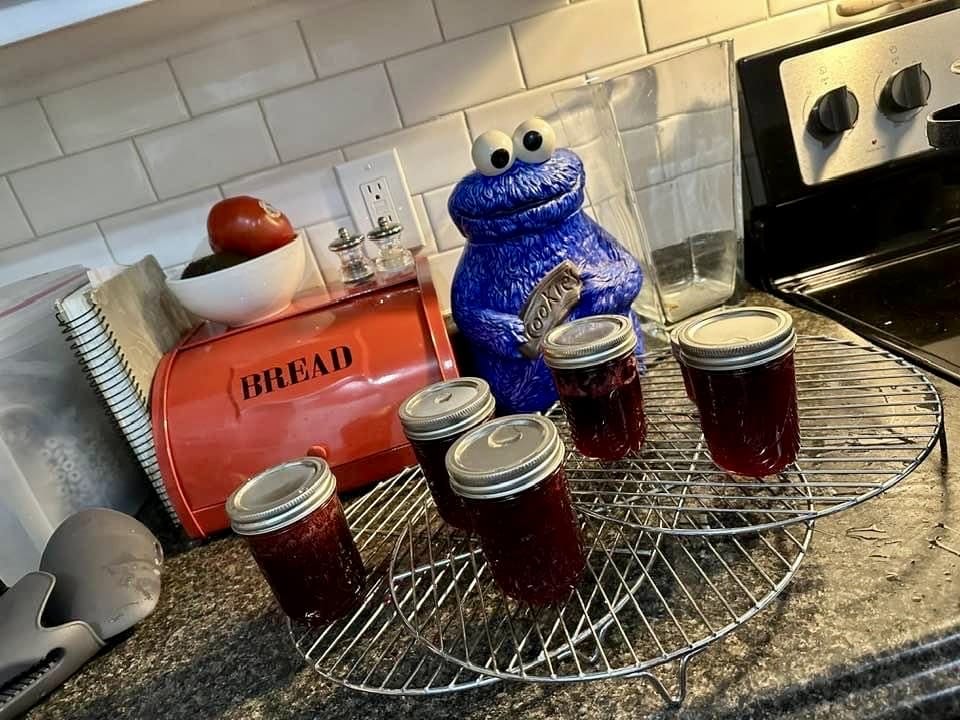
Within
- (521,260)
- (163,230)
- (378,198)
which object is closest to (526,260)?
(521,260)

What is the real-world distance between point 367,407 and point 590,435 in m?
0.25

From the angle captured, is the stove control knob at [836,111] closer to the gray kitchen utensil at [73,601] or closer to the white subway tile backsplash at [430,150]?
the white subway tile backsplash at [430,150]

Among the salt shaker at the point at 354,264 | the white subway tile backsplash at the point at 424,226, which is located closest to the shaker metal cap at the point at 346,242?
the salt shaker at the point at 354,264

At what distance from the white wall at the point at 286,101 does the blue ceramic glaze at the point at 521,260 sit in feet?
0.90

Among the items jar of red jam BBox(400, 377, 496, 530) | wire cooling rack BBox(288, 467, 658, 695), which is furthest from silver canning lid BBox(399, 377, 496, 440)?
wire cooling rack BBox(288, 467, 658, 695)

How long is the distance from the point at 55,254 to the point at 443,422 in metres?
0.70

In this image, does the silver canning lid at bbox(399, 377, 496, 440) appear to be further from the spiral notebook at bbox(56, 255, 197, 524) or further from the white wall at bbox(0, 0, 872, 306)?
the white wall at bbox(0, 0, 872, 306)

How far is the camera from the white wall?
2.90ft

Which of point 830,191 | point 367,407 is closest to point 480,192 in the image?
point 367,407

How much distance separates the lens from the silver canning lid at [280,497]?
503mm

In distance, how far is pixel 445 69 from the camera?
0.92 metres

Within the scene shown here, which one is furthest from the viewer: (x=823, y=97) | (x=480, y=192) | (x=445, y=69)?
(x=445, y=69)

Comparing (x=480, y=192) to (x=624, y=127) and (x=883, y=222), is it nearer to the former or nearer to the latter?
(x=624, y=127)

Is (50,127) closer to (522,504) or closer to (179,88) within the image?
(179,88)
